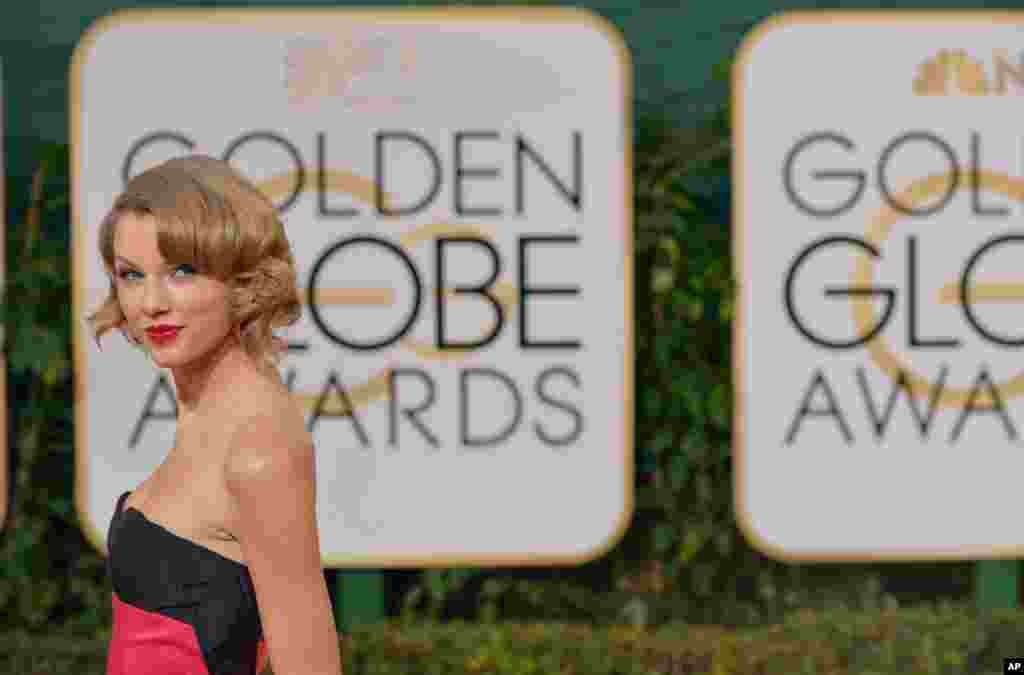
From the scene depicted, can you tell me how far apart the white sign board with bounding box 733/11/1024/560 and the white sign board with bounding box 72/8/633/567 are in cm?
46

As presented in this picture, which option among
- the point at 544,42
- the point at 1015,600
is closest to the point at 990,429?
the point at 1015,600

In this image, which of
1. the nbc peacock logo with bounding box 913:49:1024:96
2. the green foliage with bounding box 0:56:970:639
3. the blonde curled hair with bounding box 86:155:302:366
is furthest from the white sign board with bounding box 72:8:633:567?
the blonde curled hair with bounding box 86:155:302:366

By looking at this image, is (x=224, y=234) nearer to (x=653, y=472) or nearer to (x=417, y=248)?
(x=417, y=248)

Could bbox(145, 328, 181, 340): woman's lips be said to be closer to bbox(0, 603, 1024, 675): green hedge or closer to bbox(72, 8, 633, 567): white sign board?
bbox(72, 8, 633, 567): white sign board

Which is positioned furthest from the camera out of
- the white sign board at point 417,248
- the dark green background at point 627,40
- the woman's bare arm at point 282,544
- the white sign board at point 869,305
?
the dark green background at point 627,40

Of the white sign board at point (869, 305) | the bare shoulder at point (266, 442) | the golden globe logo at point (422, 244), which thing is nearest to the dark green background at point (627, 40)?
the white sign board at point (869, 305)

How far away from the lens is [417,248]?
4465 mm

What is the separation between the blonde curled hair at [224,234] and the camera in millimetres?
1676

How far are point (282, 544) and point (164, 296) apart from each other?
33cm

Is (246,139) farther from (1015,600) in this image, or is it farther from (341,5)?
(1015,600)

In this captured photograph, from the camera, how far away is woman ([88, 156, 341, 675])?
163 centimetres

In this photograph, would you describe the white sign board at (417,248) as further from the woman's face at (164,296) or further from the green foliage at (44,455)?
the woman's face at (164,296)

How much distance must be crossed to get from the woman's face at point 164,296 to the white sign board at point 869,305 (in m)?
3.05

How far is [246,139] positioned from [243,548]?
297 cm
